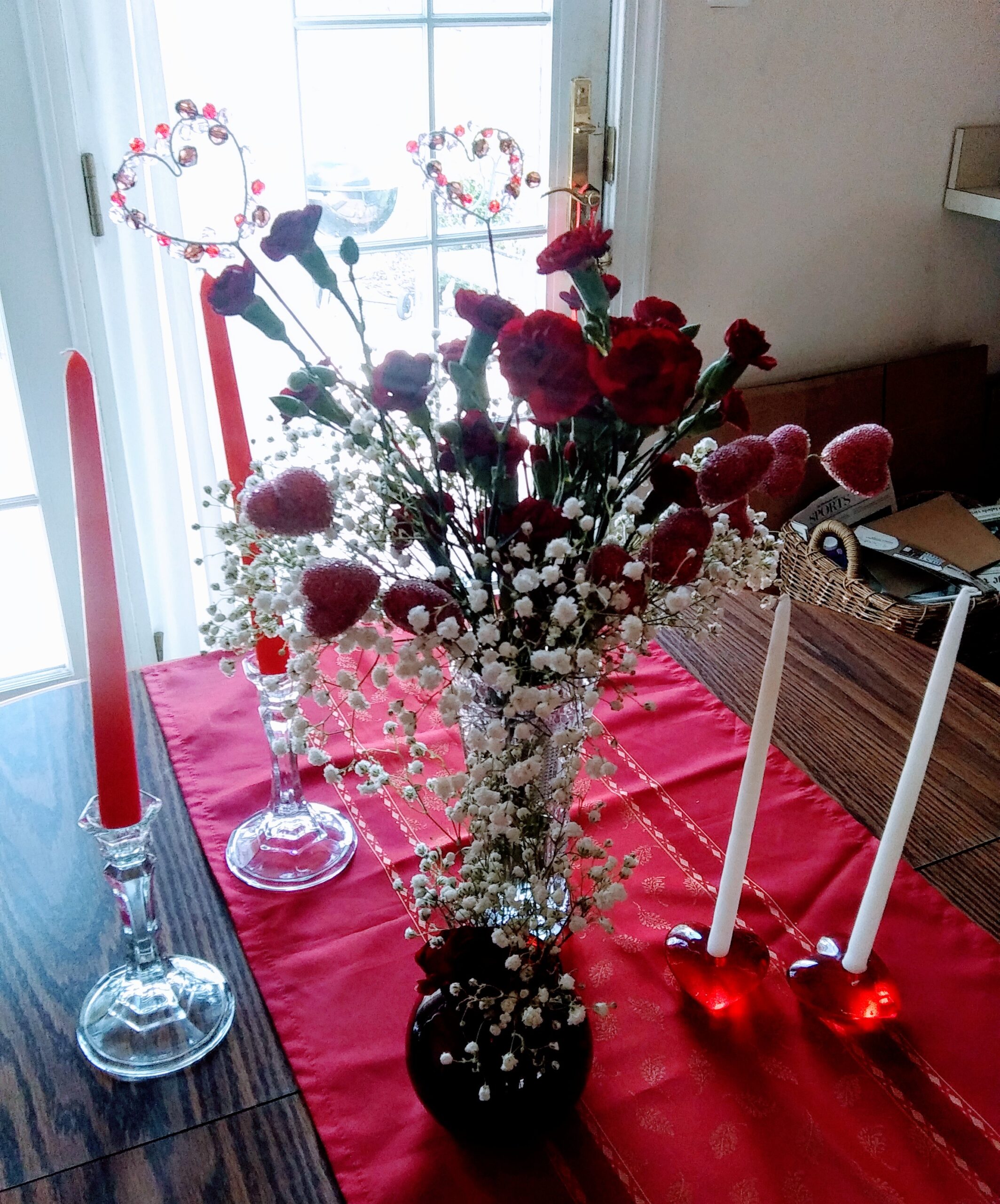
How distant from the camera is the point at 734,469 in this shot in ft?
1.85

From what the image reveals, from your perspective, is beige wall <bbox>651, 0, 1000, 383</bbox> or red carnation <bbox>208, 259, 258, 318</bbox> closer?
red carnation <bbox>208, 259, 258, 318</bbox>

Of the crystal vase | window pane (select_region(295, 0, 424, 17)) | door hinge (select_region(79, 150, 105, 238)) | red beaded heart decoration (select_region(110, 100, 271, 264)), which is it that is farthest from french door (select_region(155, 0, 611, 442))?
the crystal vase

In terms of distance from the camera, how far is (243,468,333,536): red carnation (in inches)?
21.3

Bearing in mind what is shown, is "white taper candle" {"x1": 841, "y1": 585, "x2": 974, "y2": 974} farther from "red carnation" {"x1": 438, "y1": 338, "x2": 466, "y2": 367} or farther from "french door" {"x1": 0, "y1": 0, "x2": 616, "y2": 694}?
"french door" {"x1": 0, "y1": 0, "x2": 616, "y2": 694}

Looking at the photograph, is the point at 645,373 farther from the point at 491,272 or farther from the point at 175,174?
the point at 491,272

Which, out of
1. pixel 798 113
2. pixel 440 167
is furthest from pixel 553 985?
pixel 798 113

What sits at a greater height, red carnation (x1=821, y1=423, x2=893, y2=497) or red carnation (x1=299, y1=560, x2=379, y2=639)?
red carnation (x1=821, y1=423, x2=893, y2=497)

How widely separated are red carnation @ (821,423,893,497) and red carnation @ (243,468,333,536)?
0.94 feet

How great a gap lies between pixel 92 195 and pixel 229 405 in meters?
1.04

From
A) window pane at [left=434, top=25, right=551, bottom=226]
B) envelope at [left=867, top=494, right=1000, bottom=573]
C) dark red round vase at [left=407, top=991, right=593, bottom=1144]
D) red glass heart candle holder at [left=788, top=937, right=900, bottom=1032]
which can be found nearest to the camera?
dark red round vase at [left=407, top=991, right=593, bottom=1144]

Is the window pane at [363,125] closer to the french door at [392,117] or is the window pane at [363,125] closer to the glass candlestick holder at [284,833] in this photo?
the french door at [392,117]

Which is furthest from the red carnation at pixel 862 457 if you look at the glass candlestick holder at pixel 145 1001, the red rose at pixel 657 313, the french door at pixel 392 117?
the french door at pixel 392 117

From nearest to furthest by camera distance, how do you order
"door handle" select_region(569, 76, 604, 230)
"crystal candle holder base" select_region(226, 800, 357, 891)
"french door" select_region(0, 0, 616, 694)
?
1. "crystal candle holder base" select_region(226, 800, 357, 891)
2. "french door" select_region(0, 0, 616, 694)
3. "door handle" select_region(569, 76, 604, 230)

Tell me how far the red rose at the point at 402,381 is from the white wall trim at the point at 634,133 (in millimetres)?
1458
